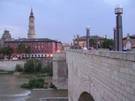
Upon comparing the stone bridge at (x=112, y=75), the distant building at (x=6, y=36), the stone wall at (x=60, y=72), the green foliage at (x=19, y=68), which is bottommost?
the green foliage at (x=19, y=68)

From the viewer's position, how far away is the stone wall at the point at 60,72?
4971cm

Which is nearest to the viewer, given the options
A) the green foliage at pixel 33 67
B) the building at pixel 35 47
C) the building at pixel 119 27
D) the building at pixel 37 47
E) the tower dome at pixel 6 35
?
the building at pixel 119 27

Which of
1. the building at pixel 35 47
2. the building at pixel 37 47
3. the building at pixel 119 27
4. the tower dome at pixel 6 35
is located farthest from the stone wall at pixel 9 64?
the building at pixel 119 27

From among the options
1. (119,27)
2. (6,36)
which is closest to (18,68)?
(6,36)

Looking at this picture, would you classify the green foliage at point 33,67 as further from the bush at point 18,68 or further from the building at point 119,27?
the building at point 119,27

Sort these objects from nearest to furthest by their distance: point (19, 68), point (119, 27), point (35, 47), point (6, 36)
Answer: point (119, 27), point (19, 68), point (35, 47), point (6, 36)

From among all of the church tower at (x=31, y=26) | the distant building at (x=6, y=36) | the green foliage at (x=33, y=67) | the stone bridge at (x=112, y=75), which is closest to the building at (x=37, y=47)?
the distant building at (x=6, y=36)

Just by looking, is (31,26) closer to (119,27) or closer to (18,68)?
(18,68)

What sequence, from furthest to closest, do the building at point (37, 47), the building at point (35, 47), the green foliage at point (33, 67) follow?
the building at point (37, 47), the building at point (35, 47), the green foliage at point (33, 67)

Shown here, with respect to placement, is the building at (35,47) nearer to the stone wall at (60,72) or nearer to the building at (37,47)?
the building at (37,47)

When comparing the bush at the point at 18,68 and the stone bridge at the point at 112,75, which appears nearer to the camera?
the stone bridge at the point at 112,75

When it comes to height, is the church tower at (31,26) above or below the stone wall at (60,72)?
above

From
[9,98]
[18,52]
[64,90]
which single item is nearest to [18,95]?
[9,98]

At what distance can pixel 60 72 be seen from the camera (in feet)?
169
